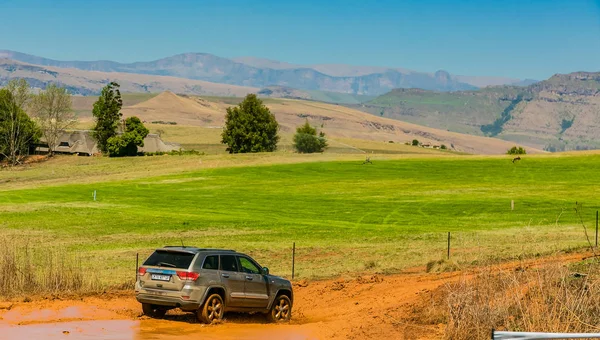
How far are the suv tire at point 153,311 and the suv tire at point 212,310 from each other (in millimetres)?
1651

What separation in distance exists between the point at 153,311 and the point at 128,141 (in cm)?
11913

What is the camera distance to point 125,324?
24562 mm

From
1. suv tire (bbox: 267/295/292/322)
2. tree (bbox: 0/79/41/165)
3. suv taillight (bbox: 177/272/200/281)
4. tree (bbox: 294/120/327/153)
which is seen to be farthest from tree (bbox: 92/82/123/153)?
suv taillight (bbox: 177/272/200/281)

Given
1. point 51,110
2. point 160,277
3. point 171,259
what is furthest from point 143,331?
point 51,110

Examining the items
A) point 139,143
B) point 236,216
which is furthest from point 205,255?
point 139,143

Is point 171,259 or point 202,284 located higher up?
point 171,259

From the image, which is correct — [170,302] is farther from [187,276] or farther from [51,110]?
[51,110]

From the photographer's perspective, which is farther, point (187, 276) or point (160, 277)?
point (160, 277)

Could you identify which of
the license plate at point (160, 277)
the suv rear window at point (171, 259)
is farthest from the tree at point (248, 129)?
the license plate at point (160, 277)

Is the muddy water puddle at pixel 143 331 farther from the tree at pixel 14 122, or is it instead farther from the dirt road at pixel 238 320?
the tree at pixel 14 122

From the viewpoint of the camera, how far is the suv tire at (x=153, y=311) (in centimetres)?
2527

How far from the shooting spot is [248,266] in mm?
27109

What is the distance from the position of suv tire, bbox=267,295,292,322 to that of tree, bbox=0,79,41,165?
408 feet

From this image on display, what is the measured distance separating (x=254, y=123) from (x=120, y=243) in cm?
10476
